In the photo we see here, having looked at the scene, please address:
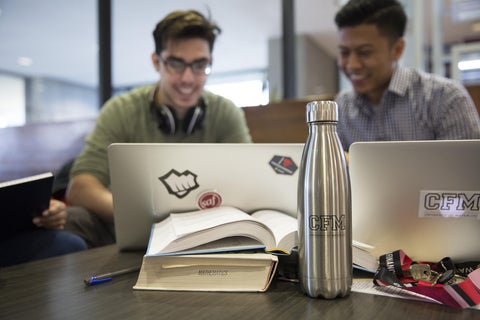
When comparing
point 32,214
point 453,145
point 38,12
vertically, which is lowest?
point 32,214

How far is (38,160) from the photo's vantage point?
9.48 feet

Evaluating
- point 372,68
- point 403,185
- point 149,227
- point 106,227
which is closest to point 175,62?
point 106,227

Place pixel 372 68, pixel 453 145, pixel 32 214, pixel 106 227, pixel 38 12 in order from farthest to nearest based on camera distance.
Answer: pixel 38 12 → pixel 372 68 → pixel 106 227 → pixel 32 214 → pixel 453 145

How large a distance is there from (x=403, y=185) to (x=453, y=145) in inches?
3.8

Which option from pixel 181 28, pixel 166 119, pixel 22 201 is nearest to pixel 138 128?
pixel 166 119

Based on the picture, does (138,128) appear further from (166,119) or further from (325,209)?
(325,209)

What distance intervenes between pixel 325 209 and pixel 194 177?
33 cm

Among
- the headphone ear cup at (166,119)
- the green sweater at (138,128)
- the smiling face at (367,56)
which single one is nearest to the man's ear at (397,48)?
the smiling face at (367,56)

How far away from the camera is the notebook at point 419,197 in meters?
0.62

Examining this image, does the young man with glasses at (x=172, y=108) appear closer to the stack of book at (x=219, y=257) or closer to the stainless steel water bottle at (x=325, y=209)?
the stack of book at (x=219, y=257)

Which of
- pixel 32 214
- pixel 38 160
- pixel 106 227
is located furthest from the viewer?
pixel 38 160

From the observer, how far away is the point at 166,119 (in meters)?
1.52

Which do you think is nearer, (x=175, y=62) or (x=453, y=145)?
(x=453, y=145)

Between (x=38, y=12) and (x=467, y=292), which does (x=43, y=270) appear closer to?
(x=467, y=292)
